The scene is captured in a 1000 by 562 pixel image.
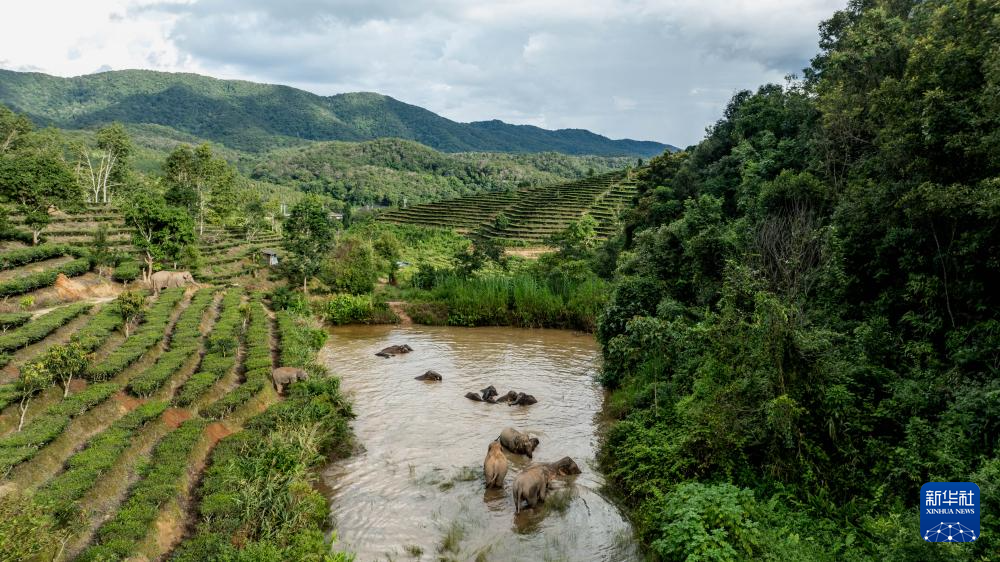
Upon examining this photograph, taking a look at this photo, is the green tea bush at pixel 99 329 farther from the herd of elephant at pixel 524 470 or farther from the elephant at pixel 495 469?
the herd of elephant at pixel 524 470

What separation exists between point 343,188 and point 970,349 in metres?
126

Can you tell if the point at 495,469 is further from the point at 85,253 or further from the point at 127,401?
the point at 85,253

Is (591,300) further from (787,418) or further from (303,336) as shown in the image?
(787,418)

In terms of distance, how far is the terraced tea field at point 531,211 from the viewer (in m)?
62.3

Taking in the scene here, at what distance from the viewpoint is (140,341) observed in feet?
57.0

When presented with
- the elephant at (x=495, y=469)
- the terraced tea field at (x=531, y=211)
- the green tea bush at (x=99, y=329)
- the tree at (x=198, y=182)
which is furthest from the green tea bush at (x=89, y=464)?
the terraced tea field at (x=531, y=211)

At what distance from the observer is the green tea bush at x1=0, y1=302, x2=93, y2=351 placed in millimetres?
14930

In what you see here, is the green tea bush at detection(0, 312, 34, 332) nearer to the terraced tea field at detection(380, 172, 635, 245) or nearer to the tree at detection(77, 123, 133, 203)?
the tree at detection(77, 123, 133, 203)

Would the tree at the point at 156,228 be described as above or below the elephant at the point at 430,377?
above

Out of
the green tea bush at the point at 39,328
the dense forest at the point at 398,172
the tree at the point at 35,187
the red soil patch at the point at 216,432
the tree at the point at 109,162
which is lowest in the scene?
the red soil patch at the point at 216,432

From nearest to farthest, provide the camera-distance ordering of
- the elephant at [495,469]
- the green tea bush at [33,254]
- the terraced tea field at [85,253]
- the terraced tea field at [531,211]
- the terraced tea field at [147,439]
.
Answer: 1. the terraced tea field at [147,439]
2. the elephant at [495,469]
3. the terraced tea field at [85,253]
4. the green tea bush at [33,254]
5. the terraced tea field at [531,211]

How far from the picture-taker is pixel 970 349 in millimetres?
9836

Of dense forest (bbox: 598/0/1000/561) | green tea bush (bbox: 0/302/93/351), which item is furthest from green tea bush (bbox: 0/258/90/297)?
dense forest (bbox: 598/0/1000/561)

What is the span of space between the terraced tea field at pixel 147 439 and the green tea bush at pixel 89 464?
0.03 m
